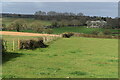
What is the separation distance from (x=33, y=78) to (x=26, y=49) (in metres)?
14.7

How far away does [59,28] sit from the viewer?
92062 mm

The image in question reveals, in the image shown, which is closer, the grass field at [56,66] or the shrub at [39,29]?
the grass field at [56,66]

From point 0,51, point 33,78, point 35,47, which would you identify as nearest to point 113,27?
point 35,47

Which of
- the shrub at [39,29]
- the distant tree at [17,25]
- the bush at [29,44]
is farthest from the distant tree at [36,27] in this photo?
the bush at [29,44]

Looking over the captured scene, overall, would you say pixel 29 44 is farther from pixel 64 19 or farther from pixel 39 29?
pixel 64 19

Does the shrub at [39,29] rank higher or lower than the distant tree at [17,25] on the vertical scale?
lower

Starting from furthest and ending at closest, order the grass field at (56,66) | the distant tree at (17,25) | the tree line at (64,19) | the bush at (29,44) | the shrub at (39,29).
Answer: the tree line at (64,19)
the shrub at (39,29)
the distant tree at (17,25)
the bush at (29,44)
the grass field at (56,66)

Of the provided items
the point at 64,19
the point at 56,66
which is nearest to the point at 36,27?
the point at 64,19

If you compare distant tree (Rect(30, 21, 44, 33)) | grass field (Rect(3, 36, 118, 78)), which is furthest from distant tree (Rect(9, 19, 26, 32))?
grass field (Rect(3, 36, 118, 78))

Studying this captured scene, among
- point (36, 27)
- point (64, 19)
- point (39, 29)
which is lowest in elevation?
point (39, 29)

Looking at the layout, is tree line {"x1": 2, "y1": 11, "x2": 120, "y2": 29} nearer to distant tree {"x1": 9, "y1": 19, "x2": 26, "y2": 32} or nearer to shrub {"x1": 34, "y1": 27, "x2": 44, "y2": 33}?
distant tree {"x1": 9, "y1": 19, "x2": 26, "y2": 32}

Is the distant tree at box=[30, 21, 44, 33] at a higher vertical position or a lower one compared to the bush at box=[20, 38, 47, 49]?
higher

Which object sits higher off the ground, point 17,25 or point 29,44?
point 17,25

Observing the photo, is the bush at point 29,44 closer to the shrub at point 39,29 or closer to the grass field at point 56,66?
the grass field at point 56,66
